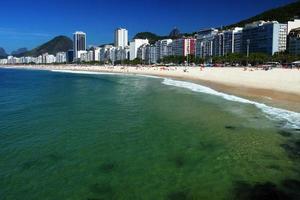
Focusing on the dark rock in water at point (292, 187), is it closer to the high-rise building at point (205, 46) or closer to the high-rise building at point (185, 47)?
the high-rise building at point (205, 46)

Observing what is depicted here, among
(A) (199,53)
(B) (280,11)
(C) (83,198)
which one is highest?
(B) (280,11)

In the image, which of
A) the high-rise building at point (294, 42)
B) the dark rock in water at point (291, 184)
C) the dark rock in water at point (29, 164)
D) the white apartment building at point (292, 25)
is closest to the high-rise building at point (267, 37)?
the white apartment building at point (292, 25)

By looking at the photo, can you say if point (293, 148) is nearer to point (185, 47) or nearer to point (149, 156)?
point (149, 156)

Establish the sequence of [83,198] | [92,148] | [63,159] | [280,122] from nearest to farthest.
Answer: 1. [83,198]
2. [63,159]
3. [92,148]
4. [280,122]

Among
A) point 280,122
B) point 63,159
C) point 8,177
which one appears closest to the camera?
point 8,177

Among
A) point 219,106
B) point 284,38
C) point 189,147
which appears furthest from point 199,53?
point 189,147

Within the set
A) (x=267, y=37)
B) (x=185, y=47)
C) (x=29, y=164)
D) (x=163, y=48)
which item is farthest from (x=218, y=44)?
(x=29, y=164)

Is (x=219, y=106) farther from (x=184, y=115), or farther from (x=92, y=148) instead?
(x=92, y=148)
